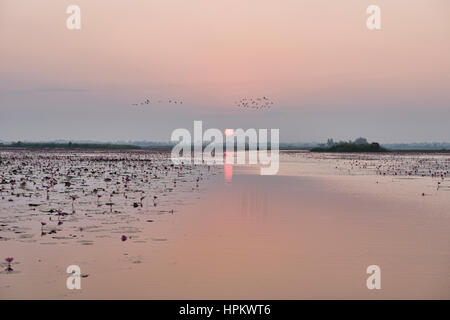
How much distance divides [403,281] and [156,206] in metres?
11.4

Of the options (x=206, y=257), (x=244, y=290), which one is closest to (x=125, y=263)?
(x=206, y=257)

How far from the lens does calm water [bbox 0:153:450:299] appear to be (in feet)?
28.6

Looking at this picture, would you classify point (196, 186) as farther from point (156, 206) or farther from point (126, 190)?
point (156, 206)

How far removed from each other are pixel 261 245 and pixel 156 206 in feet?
25.3

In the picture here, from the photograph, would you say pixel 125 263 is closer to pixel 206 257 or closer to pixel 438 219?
pixel 206 257

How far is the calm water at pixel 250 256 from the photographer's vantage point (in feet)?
28.6

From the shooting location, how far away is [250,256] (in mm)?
10984

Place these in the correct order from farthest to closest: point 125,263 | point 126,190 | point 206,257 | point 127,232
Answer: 1. point 126,190
2. point 127,232
3. point 206,257
4. point 125,263

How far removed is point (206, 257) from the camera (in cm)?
1088

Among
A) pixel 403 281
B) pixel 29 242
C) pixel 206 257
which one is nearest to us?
pixel 403 281
